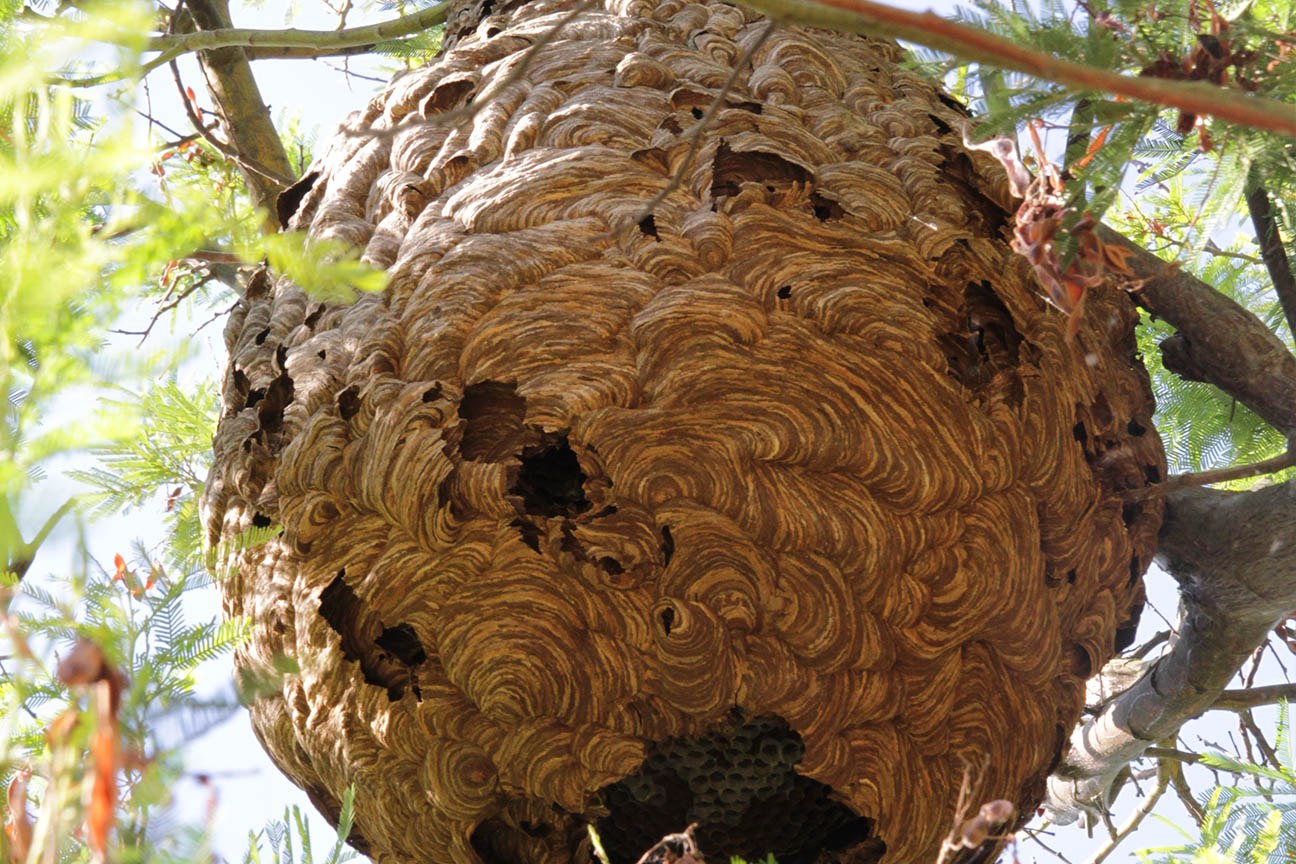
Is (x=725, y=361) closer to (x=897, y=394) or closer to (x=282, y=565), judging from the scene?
(x=897, y=394)

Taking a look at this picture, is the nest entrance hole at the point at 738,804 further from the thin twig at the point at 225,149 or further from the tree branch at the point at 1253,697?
the thin twig at the point at 225,149

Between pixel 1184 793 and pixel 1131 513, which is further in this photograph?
pixel 1184 793

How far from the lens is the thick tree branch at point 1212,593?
183cm

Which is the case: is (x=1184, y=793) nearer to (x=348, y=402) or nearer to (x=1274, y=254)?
(x=1274, y=254)

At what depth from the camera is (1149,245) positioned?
9.66ft

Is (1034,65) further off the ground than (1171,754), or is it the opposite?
(1034,65)

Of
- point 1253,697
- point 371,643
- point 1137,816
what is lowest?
point 1137,816

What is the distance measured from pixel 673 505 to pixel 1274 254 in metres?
0.96

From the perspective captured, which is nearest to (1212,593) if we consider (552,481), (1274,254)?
(1274,254)

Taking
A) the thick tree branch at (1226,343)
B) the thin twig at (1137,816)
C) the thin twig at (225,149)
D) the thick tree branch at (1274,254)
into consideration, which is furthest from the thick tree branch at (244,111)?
the thin twig at (1137,816)

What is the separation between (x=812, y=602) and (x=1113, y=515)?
535mm

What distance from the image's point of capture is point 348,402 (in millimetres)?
1596

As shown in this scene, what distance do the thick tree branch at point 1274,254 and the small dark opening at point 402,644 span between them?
1241mm

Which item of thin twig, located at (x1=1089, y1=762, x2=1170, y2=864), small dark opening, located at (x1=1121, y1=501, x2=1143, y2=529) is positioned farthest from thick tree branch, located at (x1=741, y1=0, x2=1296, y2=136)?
thin twig, located at (x1=1089, y1=762, x2=1170, y2=864)
